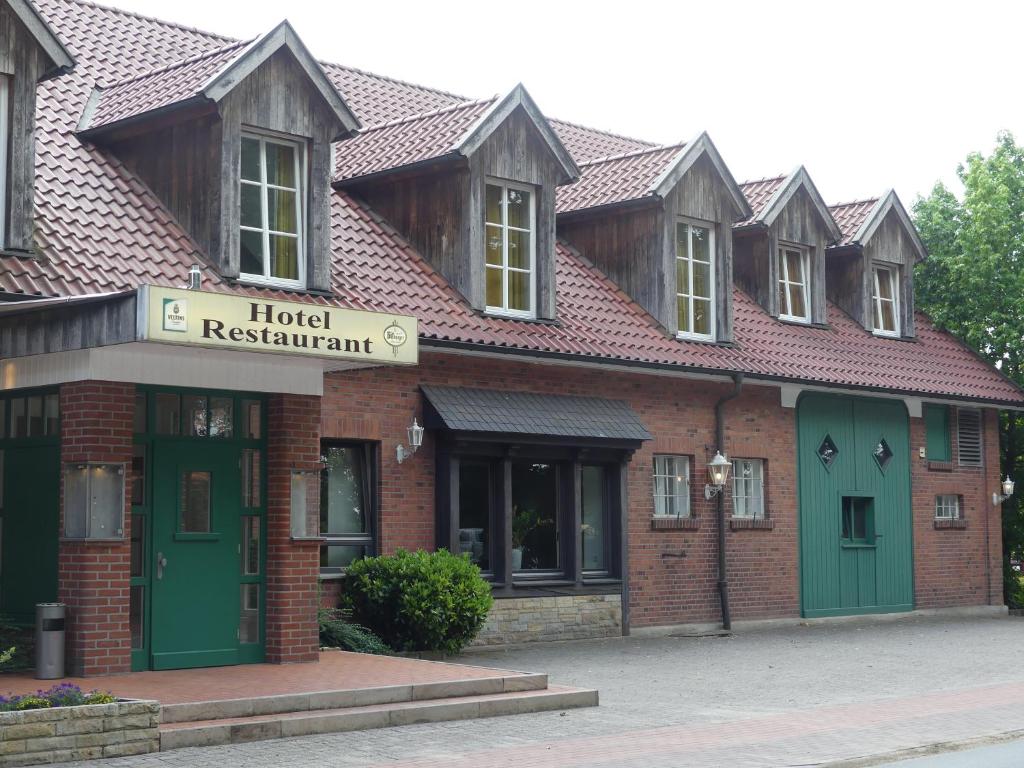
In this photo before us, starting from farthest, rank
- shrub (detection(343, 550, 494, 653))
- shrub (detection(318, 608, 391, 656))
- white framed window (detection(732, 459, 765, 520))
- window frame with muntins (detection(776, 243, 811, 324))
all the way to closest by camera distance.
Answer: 1. window frame with muntins (detection(776, 243, 811, 324))
2. white framed window (detection(732, 459, 765, 520))
3. shrub (detection(343, 550, 494, 653))
4. shrub (detection(318, 608, 391, 656))

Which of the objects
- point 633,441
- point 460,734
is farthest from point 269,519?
point 633,441

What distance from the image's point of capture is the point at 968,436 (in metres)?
27.4

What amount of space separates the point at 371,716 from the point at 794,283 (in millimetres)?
14860

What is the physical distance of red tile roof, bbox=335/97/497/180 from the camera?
19.5 meters

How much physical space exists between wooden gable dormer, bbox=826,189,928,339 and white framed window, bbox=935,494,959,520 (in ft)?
9.58

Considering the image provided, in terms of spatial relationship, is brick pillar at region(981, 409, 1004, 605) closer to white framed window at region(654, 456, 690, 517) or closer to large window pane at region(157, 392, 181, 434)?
white framed window at region(654, 456, 690, 517)

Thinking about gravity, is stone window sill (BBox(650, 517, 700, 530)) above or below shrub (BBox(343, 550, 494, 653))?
above

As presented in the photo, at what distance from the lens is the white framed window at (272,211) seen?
1636cm

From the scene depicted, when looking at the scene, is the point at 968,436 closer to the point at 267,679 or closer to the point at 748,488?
the point at 748,488

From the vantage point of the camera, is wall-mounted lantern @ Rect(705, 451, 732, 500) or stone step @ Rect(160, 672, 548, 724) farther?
wall-mounted lantern @ Rect(705, 451, 732, 500)

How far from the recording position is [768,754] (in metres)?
10.8

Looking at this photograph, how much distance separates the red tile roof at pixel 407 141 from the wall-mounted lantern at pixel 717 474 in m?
6.00

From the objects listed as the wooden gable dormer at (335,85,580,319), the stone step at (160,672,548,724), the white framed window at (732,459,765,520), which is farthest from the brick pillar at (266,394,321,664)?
the white framed window at (732,459,765,520)

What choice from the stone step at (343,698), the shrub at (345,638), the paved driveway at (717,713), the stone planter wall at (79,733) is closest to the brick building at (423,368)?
the shrub at (345,638)
